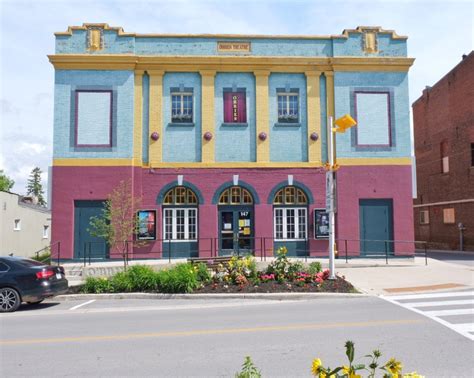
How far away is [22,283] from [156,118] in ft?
37.5

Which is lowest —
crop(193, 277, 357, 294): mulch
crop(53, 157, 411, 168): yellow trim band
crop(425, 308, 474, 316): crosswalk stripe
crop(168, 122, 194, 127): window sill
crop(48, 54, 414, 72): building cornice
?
crop(425, 308, 474, 316): crosswalk stripe

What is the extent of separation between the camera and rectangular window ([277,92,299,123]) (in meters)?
21.9

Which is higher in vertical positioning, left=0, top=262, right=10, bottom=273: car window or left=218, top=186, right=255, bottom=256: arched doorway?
left=218, top=186, right=255, bottom=256: arched doorway

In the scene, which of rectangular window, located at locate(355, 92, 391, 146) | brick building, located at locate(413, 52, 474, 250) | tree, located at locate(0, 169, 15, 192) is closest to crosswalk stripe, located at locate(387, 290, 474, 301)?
rectangular window, located at locate(355, 92, 391, 146)

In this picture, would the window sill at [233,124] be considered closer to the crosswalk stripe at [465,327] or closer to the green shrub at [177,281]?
the green shrub at [177,281]

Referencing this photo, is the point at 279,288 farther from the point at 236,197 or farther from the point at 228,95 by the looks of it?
the point at 228,95

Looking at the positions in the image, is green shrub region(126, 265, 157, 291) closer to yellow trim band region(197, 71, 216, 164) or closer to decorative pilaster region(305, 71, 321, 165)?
Answer: yellow trim band region(197, 71, 216, 164)

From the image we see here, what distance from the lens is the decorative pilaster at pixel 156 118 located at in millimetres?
21219

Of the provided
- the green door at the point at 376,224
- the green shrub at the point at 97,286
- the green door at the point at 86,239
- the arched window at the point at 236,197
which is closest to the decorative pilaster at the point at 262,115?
the arched window at the point at 236,197

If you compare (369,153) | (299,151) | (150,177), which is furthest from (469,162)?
(150,177)

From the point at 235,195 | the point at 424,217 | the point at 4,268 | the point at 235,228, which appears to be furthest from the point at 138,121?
the point at 424,217

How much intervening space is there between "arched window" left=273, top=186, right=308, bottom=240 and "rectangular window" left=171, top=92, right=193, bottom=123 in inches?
218

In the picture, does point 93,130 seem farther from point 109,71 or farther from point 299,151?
point 299,151

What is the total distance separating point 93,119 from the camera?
21.1 meters
